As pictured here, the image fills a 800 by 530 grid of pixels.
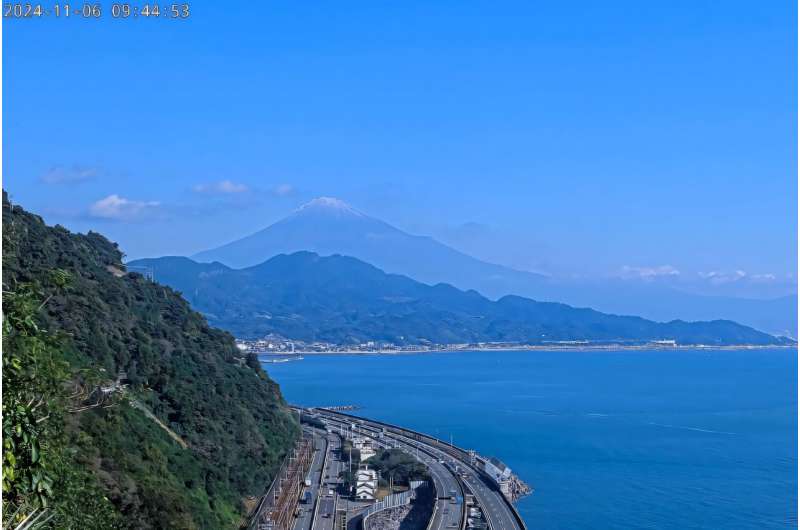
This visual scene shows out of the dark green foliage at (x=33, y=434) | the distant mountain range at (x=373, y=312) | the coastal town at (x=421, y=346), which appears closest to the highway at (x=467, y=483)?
the dark green foliage at (x=33, y=434)

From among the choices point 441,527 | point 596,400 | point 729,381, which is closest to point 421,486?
point 441,527

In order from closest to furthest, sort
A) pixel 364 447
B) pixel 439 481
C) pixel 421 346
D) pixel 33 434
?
pixel 33 434 → pixel 439 481 → pixel 364 447 → pixel 421 346

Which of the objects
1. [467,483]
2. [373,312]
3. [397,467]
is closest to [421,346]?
[373,312]

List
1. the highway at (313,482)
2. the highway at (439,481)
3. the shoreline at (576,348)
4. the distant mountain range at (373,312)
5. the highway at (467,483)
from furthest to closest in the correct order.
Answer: the distant mountain range at (373,312) → the shoreline at (576,348) → the highway at (467,483) → the highway at (439,481) → the highway at (313,482)

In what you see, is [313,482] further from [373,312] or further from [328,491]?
[373,312]

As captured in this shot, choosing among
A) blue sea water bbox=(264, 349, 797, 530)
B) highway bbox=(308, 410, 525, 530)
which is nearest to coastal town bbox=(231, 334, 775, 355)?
blue sea water bbox=(264, 349, 797, 530)

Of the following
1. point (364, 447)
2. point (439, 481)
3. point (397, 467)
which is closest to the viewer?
point (439, 481)

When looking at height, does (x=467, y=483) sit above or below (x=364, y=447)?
below

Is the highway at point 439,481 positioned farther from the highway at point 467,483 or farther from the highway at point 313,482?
the highway at point 313,482
